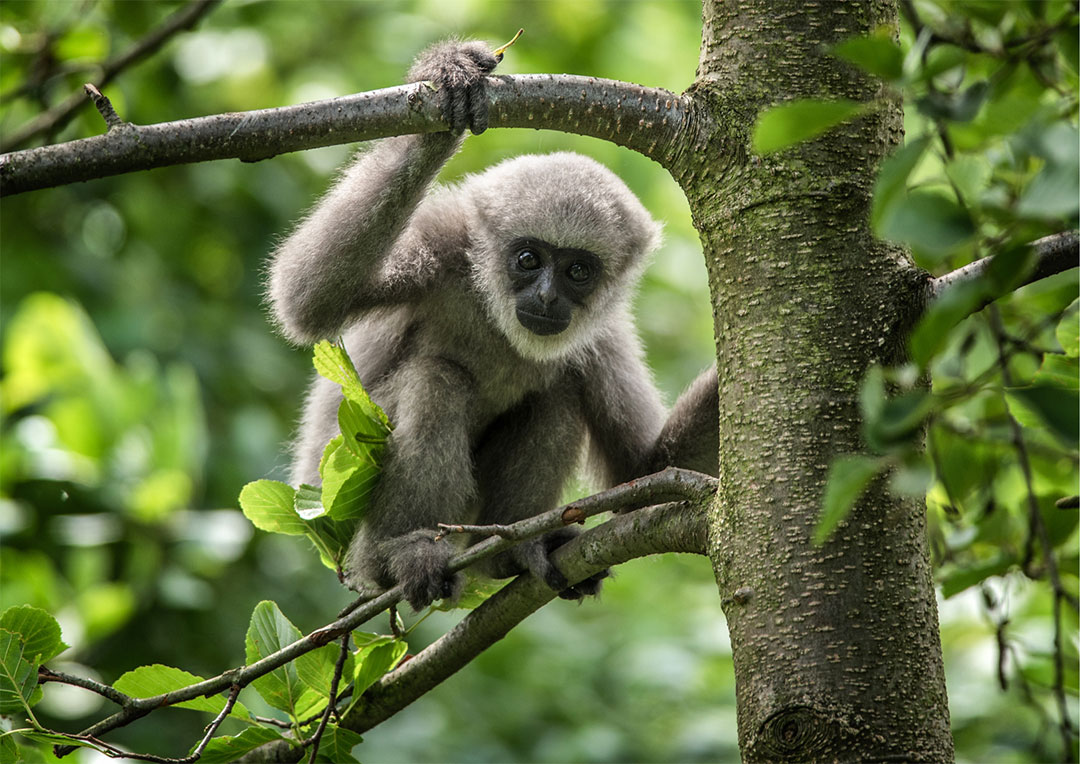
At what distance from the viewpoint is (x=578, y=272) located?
5.02 m

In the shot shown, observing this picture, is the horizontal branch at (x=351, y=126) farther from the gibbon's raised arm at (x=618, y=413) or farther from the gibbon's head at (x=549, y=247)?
the gibbon's raised arm at (x=618, y=413)

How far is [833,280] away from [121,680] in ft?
6.79

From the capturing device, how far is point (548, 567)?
331cm

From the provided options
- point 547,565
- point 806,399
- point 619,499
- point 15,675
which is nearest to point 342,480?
point 547,565

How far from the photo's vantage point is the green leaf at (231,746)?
288 cm

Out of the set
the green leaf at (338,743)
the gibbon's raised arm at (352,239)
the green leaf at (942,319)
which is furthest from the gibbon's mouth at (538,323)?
the green leaf at (942,319)

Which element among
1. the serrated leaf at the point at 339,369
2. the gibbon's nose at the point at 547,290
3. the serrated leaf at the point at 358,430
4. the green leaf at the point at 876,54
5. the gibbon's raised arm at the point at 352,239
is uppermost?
the gibbon's nose at the point at 547,290

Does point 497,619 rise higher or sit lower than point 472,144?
lower

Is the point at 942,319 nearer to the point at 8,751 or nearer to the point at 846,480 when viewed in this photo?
the point at 846,480

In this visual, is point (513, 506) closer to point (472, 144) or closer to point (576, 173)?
point (576, 173)

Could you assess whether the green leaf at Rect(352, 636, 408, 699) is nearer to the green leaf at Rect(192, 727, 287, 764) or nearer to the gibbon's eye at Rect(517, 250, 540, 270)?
the green leaf at Rect(192, 727, 287, 764)

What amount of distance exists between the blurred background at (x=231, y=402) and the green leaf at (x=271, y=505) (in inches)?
96.5

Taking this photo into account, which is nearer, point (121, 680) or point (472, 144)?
point (121, 680)

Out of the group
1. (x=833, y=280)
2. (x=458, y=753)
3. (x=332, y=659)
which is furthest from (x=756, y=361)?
(x=458, y=753)
